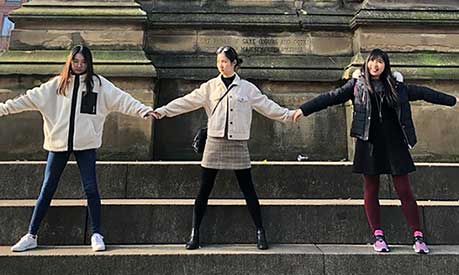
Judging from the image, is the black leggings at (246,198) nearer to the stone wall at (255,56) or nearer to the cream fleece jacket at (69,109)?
the cream fleece jacket at (69,109)

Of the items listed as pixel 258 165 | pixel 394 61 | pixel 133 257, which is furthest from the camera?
pixel 394 61

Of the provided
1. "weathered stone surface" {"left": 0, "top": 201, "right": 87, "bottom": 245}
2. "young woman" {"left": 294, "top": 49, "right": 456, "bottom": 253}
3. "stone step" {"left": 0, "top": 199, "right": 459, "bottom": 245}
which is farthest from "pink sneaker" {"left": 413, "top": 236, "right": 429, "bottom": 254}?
"weathered stone surface" {"left": 0, "top": 201, "right": 87, "bottom": 245}

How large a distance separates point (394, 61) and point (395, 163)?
3.17m

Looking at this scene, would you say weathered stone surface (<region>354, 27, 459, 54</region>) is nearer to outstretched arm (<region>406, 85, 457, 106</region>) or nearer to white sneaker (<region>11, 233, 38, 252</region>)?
outstretched arm (<region>406, 85, 457, 106</region>)

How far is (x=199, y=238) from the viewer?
440cm

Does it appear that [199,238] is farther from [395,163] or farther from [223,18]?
[223,18]

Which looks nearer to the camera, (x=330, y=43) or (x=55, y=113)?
(x=55, y=113)

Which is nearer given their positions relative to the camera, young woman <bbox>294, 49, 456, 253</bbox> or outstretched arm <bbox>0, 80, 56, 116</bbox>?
young woman <bbox>294, 49, 456, 253</bbox>

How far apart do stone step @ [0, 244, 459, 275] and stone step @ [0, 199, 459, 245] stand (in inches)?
13.2

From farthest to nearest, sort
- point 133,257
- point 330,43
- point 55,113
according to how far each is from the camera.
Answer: point 330,43
point 55,113
point 133,257

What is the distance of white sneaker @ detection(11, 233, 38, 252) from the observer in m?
3.98

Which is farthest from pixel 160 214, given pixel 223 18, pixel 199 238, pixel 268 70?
pixel 223 18

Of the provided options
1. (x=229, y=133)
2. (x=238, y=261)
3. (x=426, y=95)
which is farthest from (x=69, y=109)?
(x=426, y=95)

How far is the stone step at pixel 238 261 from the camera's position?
12.8 feet
